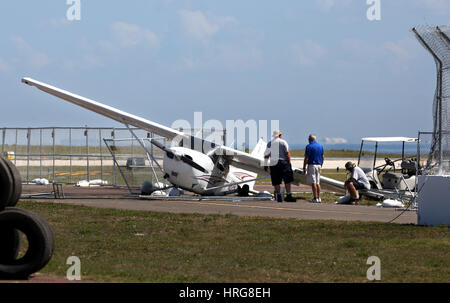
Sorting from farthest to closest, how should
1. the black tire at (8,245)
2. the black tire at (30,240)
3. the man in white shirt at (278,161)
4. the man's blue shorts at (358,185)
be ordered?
1. the man's blue shorts at (358,185)
2. the man in white shirt at (278,161)
3. the black tire at (8,245)
4. the black tire at (30,240)

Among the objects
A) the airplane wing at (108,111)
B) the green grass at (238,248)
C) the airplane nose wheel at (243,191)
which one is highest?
the airplane wing at (108,111)

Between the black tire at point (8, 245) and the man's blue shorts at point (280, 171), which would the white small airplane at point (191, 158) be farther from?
the black tire at point (8, 245)

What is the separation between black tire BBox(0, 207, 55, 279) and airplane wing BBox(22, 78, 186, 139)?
516 inches

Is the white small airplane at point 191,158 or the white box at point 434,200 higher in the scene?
the white small airplane at point 191,158

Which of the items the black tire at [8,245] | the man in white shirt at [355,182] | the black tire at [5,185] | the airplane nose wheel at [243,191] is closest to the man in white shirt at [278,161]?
the man in white shirt at [355,182]

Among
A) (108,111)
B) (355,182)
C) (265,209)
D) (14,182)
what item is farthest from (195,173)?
(14,182)

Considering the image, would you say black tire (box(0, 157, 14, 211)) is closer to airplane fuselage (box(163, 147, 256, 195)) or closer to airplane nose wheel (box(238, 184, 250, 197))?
airplane fuselage (box(163, 147, 256, 195))

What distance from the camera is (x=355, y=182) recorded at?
21.2m

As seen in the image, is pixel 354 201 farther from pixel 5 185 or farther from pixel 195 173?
pixel 5 185

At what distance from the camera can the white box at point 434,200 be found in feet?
46.8

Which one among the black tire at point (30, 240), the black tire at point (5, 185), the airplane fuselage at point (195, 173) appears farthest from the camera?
the airplane fuselage at point (195, 173)

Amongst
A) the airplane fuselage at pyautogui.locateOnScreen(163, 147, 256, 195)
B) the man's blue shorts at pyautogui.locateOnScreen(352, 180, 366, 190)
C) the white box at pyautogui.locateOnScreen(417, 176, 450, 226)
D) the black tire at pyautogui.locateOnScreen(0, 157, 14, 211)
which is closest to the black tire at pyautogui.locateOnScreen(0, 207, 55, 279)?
the black tire at pyautogui.locateOnScreen(0, 157, 14, 211)

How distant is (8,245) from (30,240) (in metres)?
0.46

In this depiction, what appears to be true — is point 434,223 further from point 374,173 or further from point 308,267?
point 374,173
